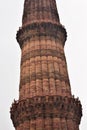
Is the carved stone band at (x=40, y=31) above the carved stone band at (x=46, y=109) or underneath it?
above

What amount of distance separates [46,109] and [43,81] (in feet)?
7.75

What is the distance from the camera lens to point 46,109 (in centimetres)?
2461

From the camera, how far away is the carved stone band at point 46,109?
80.4ft

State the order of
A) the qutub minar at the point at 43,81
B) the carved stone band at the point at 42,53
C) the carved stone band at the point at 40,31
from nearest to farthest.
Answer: the qutub minar at the point at 43,81, the carved stone band at the point at 42,53, the carved stone band at the point at 40,31

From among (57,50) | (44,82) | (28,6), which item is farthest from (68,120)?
(28,6)

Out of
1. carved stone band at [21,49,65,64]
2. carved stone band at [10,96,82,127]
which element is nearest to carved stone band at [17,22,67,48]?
carved stone band at [21,49,65,64]

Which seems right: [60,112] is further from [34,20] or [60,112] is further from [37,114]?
[34,20]

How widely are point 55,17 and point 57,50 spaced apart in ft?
14.7

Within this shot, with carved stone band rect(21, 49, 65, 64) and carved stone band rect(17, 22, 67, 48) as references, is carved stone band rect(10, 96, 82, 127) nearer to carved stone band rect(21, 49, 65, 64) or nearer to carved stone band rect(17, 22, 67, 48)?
carved stone band rect(21, 49, 65, 64)

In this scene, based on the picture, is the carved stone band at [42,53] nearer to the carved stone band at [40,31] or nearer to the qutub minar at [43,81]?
the qutub minar at [43,81]

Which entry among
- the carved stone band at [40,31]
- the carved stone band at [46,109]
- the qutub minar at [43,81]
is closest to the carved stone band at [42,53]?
the qutub minar at [43,81]

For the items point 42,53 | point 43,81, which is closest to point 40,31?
point 42,53

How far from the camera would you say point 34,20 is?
3045 cm

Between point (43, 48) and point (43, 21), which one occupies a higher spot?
point (43, 21)
